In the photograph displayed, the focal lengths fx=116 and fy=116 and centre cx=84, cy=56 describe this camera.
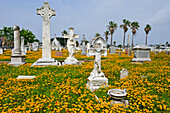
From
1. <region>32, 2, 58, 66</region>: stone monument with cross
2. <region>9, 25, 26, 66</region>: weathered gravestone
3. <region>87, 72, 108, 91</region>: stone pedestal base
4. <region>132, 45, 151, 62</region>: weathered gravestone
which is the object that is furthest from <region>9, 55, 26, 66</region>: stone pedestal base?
<region>132, 45, 151, 62</region>: weathered gravestone

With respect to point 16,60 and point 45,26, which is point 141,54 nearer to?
point 45,26

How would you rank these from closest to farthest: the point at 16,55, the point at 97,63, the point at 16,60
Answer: the point at 97,63 < the point at 16,55 < the point at 16,60

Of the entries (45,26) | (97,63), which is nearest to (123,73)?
(97,63)

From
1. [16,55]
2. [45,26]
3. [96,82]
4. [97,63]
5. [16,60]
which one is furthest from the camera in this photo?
[16,60]

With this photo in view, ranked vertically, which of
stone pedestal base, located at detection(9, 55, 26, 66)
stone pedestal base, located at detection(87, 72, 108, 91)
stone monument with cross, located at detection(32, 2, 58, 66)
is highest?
stone monument with cross, located at detection(32, 2, 58, 66)

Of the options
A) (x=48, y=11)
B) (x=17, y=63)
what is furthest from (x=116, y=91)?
(x=17, y=63)

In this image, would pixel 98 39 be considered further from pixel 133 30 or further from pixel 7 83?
pixel 133 30

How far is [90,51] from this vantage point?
5.42 meters

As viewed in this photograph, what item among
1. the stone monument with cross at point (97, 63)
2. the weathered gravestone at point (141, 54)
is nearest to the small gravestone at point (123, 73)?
the stone monument with cross at point (97, 63)

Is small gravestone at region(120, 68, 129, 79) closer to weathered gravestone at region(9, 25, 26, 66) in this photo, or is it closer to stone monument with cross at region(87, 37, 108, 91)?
stone monument with cross at region(87, 37, 108, 91)

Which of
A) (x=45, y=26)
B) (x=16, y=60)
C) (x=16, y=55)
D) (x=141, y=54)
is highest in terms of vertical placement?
(x=45, y=26)

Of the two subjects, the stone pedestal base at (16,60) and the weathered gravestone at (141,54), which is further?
the weathered gravestone at (141,54)

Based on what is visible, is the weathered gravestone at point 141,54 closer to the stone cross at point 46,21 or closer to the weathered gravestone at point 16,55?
the stone cross at point 46,21

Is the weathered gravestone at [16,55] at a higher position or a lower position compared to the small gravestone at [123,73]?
higher
